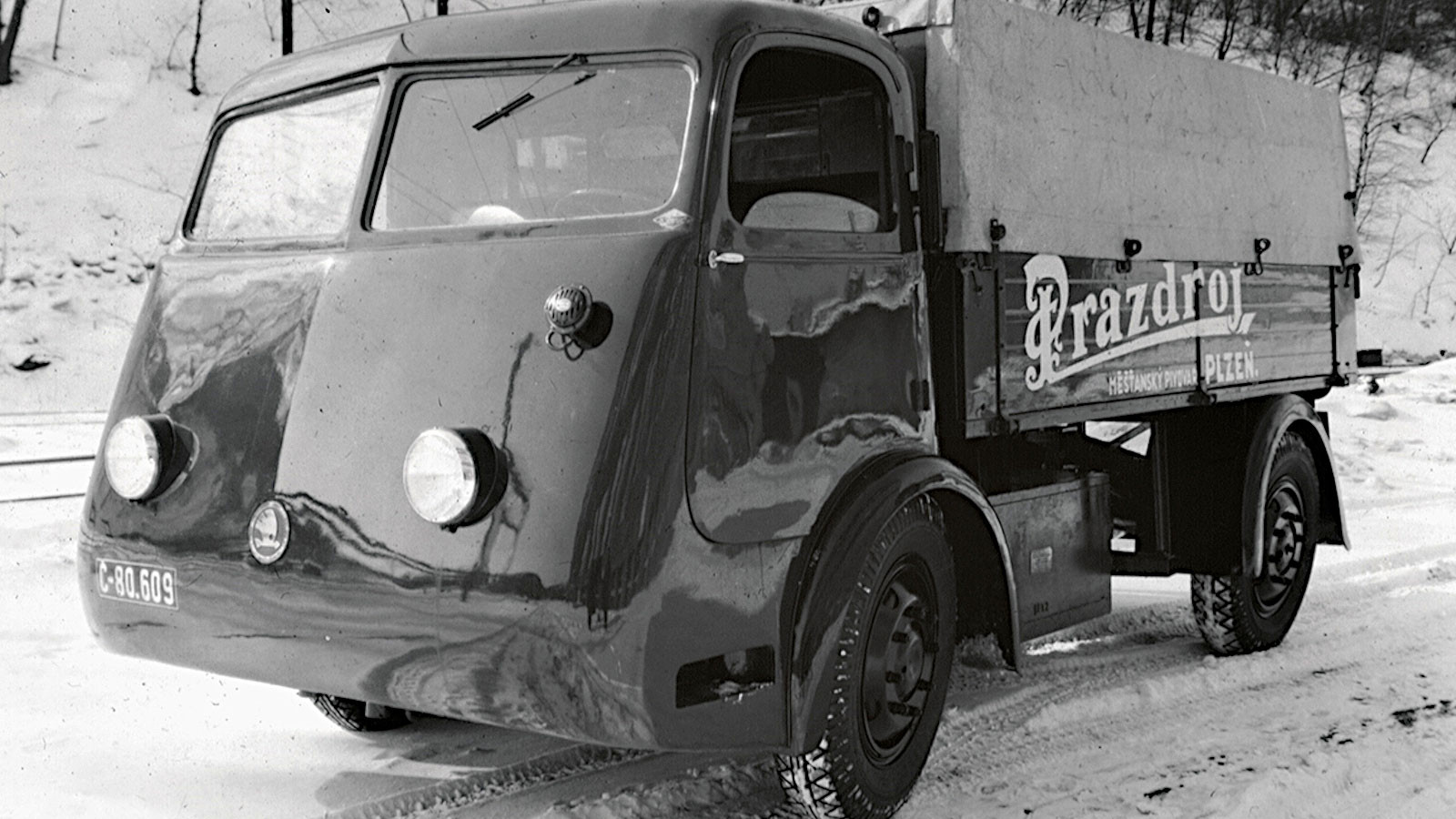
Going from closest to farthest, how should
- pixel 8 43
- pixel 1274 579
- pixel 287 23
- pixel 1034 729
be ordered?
pixel 1034 729 < pixel 1274 579 < pixel 287 23 < pixel 8 43

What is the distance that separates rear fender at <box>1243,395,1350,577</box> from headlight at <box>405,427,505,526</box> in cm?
393

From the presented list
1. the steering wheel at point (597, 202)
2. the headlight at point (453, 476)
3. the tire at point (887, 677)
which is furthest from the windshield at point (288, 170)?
the tire at point (887, 677)

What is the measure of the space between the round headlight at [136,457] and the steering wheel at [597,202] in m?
1.22

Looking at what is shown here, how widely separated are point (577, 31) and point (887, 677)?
2.01 meters

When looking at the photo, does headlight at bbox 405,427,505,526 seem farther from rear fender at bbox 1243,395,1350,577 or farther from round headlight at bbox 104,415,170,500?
rear fender at bbox 1243,395,1350,577

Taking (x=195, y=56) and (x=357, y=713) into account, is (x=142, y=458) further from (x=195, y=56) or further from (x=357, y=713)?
(x=195, y=56)

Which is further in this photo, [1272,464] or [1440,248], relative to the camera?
[1440,248]

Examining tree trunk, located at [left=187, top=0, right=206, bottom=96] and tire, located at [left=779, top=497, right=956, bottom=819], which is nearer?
tire, located at [left=779, top=497, right=956, bottom=819]

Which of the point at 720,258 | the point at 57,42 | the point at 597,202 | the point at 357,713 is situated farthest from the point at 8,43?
the point at 720,258

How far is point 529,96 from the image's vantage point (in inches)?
163

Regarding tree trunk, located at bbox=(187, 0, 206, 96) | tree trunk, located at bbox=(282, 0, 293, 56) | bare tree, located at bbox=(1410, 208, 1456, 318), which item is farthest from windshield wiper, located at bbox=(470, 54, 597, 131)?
bare tree, located at bbox=(1410, 208, 1456, 318)

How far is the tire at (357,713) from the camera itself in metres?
5.17

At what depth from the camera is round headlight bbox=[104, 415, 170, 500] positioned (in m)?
4.06

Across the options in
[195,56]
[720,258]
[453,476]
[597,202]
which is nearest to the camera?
[453,476]
